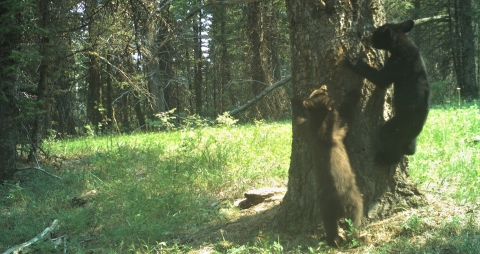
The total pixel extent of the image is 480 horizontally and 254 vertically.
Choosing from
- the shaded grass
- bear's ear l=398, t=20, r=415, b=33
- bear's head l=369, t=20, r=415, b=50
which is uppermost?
bear's ear l=398, t=20, r=415, b=33

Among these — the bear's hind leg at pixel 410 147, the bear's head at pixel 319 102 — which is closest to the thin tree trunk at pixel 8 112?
the bear's head at pixel 319 102

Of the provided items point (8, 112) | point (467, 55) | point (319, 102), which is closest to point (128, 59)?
point (8, 112)

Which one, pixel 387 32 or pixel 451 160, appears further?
pixel 451 160

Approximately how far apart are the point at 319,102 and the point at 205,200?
3041mm

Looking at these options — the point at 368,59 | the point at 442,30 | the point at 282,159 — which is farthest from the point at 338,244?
the point at 442,30

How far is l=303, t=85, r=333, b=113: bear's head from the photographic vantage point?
4211 mm

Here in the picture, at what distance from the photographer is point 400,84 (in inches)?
182

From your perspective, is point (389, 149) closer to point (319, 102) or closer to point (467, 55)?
point (319, 102)

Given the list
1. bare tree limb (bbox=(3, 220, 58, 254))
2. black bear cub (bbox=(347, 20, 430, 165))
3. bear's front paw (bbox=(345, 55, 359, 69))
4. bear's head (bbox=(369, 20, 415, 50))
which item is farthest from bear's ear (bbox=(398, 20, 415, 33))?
bare tree limb (bbox=(3, 220, 58, 254))

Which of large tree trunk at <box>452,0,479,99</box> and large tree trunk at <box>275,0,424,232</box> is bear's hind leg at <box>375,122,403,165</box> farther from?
large tree trunk at <box>452,0,479,99</box>

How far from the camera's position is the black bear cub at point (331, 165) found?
4.05m

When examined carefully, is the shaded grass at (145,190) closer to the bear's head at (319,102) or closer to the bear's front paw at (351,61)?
the bear's head at (319,102)

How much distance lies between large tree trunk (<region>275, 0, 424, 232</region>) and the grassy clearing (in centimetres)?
24

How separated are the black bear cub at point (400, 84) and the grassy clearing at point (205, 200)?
74 centimetres
